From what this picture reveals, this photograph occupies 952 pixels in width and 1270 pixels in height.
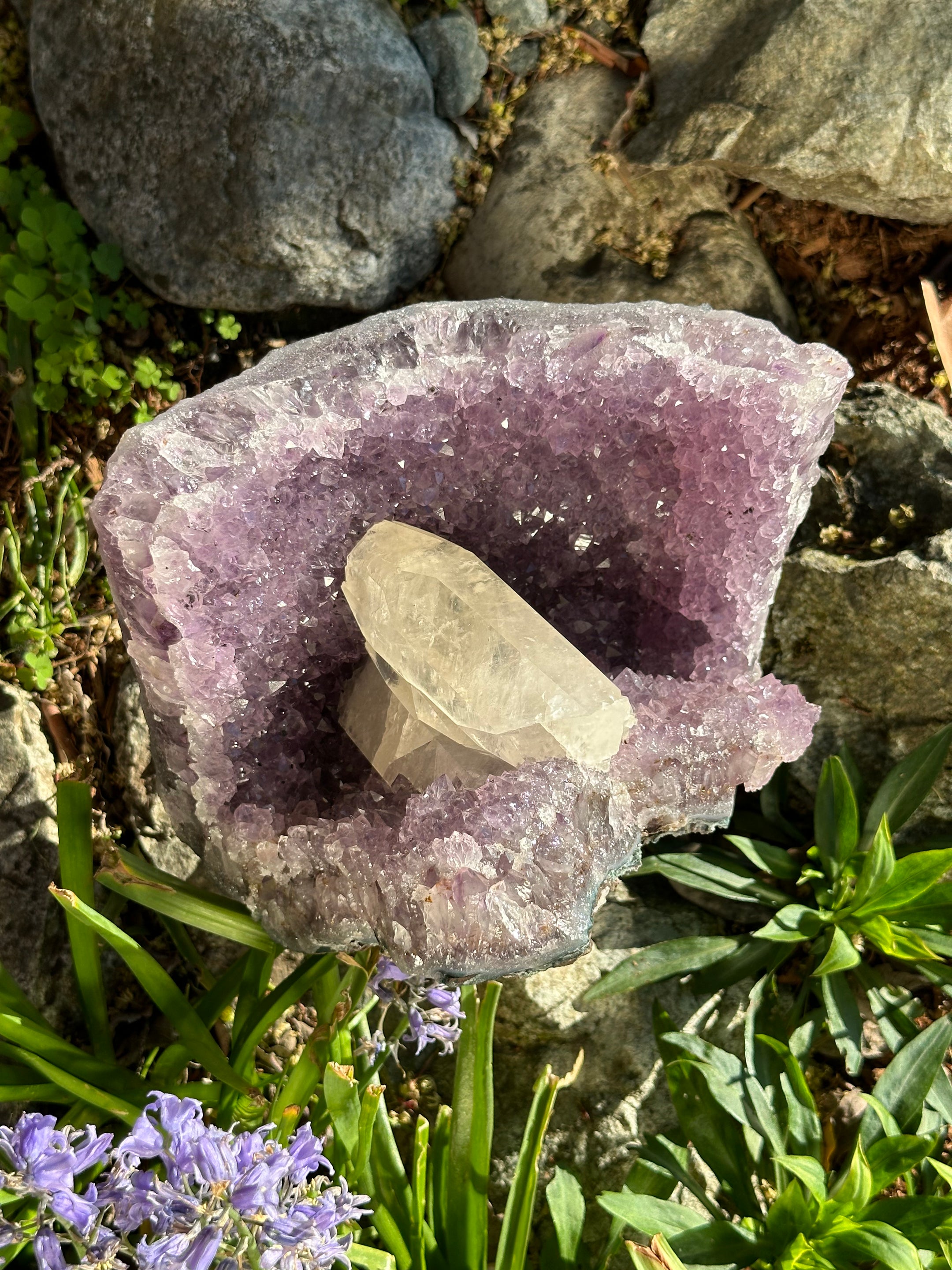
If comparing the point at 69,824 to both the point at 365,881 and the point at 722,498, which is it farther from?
the point at 722,498

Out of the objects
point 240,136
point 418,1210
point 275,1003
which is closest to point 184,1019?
point 275,1003

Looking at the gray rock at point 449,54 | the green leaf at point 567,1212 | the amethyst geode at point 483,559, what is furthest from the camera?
the gray rock at point 449,54

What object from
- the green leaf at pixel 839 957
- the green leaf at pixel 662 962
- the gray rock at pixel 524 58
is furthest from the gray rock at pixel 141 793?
the gray rock at pixel 524 58

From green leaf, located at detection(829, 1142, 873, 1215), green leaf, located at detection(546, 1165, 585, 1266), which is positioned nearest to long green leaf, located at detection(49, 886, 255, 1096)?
green leaf, located at detection(546, 1165, 585, 1266)

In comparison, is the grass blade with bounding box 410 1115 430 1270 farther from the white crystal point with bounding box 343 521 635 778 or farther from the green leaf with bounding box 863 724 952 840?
the green leaf with bounding box 863 724 952 840

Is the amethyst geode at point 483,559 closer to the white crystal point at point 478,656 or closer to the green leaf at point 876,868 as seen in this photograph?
the white crystal point at point 478,656

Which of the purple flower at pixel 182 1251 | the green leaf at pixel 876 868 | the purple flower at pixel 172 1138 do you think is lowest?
the green leaf at pixel 876 868
